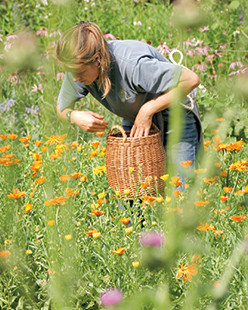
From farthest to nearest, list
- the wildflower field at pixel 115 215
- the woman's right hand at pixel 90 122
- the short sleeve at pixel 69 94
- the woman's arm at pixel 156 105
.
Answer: the short sleeve at pixel 69 94 < the woman's right hand at pixel 90 122 < the woman's arm at pixel 156 105 < the wildflower field at pixel 115 215

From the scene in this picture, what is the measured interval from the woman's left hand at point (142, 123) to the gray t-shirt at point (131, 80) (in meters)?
0.10

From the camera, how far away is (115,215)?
1.97 m

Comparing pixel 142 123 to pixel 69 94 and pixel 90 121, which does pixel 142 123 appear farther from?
pixel 69 94

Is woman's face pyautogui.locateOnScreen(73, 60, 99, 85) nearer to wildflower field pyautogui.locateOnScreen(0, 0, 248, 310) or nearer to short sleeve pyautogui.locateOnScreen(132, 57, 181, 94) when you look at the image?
short sleeve pyautogui.locateOnScreen(132, 57, 181, 94)

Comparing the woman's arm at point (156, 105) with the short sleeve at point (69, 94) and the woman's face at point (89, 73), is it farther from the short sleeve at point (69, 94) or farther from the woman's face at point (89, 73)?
the short sleeve at point (69, 94)

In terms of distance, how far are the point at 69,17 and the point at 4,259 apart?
3.75 feet

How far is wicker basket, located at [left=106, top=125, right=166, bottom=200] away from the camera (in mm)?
1980

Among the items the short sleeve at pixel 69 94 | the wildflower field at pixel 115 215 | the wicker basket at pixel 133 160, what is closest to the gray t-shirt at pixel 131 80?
the short sleeve at pixel 69 94

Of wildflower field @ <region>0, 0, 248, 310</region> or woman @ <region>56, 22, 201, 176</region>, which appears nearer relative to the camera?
wildflower field @ <region>0, 0, 248, 310</region>

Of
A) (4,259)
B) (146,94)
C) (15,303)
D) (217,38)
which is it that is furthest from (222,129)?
(217,38)

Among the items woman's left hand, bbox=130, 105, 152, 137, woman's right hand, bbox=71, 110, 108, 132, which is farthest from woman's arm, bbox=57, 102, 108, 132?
woman's left hand, bbox=130, 105, 152, 137

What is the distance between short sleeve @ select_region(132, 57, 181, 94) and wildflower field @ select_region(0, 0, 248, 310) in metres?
0.32

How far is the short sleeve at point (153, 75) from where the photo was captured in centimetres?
188

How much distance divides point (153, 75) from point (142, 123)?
219mm
